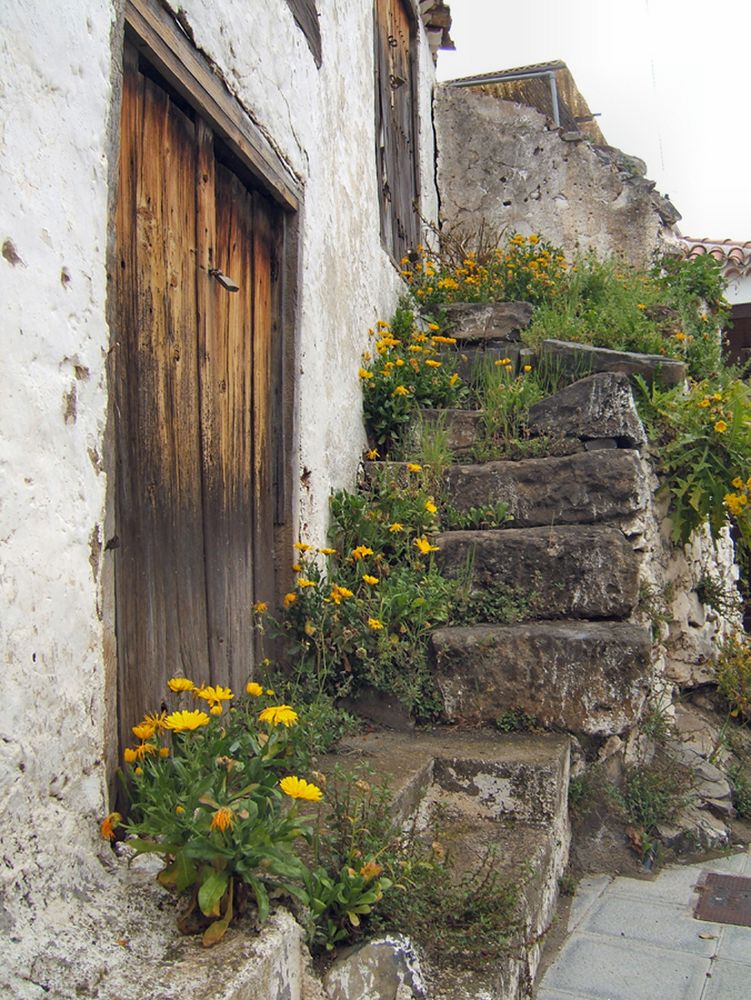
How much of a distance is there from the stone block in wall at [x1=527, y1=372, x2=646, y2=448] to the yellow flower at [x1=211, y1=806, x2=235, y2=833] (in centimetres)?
300

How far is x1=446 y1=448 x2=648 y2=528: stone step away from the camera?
150 inches

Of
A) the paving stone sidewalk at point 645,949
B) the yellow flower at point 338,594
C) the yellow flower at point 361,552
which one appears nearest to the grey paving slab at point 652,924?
the paving stone sidewalk at point 645,949

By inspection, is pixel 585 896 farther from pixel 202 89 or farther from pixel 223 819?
pixel 202 89

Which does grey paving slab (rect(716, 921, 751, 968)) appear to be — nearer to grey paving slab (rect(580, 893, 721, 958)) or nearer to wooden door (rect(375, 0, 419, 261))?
grey paving slab (rect(580, 893, 721, 958))

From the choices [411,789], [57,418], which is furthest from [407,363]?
[57,418]

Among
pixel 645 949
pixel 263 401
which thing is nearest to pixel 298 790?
pixel 645 949

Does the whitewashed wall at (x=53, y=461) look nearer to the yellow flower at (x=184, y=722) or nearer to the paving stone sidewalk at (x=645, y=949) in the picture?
the yellow flower at (x=184, y=722)

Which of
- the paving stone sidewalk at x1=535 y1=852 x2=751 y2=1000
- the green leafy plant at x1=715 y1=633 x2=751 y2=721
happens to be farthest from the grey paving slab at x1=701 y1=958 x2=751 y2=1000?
the green leafy plant at x1=715 y1=633 x2=751 y2=721

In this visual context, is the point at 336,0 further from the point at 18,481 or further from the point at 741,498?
the point at 18,481

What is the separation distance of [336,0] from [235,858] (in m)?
4.16

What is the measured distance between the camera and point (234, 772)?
72.9 inches

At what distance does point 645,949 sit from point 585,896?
40cm

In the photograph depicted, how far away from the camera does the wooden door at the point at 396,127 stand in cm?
559

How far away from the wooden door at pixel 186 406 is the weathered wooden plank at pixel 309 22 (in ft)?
2.81
